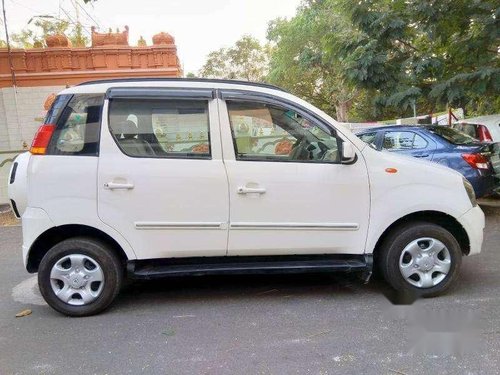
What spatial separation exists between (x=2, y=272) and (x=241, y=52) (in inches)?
1264

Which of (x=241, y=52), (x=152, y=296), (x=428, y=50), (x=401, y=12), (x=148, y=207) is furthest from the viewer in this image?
(x=241, y=52)

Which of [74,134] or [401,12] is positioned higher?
[401,12]

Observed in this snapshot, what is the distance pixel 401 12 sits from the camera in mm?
8297

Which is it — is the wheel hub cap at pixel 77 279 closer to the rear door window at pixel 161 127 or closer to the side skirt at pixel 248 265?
the side skirt at pixel 248 265

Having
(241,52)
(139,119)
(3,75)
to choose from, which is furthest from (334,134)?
(241,52)

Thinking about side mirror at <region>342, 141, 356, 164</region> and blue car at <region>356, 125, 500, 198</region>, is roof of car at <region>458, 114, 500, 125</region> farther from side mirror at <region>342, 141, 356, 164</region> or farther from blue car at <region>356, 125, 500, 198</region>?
side mirror at <region>342, 141, 356, 164</region>

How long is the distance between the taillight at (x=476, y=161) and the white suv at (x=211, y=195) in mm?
3036

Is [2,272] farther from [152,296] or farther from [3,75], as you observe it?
[3,75]

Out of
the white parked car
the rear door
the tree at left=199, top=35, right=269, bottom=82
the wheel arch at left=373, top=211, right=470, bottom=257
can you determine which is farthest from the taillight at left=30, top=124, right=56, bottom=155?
the tree at left=199, top=35, right=269, bottom=82

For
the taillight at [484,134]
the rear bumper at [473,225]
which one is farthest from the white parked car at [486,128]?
the rear bumper at [473,225]

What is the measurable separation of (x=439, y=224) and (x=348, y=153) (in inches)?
47.8

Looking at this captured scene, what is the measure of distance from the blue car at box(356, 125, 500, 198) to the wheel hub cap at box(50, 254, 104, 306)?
436 centimetres

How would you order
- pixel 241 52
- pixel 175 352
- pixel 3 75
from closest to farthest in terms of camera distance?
1. pixel 175 352
2. pixel 3 75
3. pixel 241 52

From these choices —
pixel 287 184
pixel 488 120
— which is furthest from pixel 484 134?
pixel 287 184
